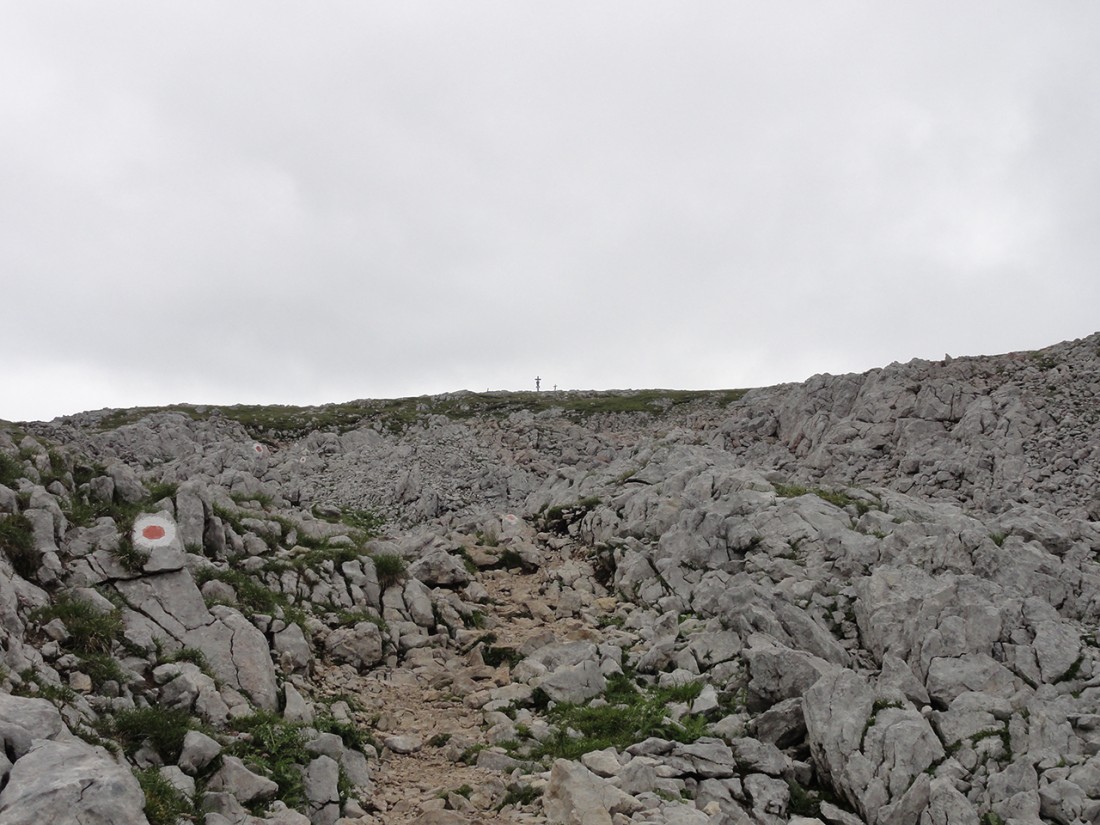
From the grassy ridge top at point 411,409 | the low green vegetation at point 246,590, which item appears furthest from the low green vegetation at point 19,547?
the grassy ridge top at point 411,409

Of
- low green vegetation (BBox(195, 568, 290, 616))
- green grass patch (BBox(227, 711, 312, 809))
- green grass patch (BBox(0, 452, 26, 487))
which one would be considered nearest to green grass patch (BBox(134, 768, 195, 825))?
green grass patch (BBox(227, 711, 312, 809))

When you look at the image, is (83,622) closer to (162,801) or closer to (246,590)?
(246,590)

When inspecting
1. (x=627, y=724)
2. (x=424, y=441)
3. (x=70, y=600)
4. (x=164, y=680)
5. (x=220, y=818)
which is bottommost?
(x=627, y=724)

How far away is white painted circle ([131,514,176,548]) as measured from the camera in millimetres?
15455

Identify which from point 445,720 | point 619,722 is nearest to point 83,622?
point 445,720

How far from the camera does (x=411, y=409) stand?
78.8 m

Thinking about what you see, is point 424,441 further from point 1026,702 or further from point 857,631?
point 1026,702

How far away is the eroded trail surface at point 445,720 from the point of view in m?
12.0

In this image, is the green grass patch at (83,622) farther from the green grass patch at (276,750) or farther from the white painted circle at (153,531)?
the green grass patch at (276,750)

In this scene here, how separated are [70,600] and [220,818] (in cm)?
628

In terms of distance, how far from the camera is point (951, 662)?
1517 cm

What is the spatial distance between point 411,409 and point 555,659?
205 feet

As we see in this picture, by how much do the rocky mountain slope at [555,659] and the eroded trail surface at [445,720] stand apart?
0.07m

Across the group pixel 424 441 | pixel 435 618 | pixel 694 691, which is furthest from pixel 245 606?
pixel 424 441
